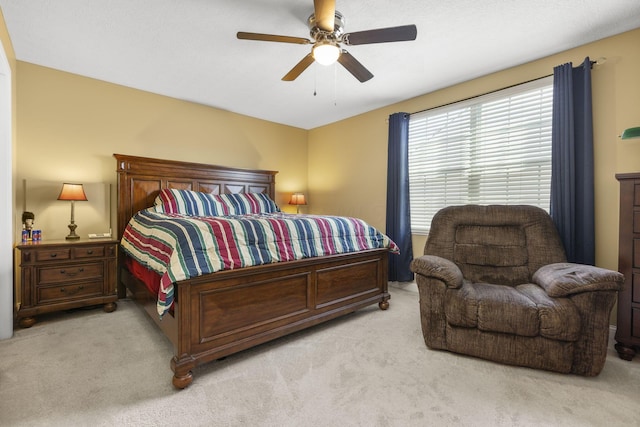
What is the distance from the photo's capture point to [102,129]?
336cm

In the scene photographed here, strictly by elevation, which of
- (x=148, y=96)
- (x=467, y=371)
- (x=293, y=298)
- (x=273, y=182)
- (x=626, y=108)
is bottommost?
(x=467, y=371)

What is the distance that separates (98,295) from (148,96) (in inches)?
95.8

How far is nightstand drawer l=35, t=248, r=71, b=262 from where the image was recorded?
8.48 ft

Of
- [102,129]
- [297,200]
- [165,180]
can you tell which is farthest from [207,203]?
[297,200]

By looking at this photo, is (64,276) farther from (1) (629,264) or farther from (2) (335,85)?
(1) (629,264)

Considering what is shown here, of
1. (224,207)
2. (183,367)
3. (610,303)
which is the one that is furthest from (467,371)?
(224,207)

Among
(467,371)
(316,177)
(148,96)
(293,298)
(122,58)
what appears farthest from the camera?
(316,177)

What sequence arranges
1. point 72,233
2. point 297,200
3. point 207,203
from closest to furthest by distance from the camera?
point 72,233
point 207,203
point 297,200

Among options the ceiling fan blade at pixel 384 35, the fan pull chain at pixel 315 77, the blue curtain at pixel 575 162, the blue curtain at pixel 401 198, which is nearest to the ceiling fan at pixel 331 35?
the ceiling fan blade at pixel 384 35

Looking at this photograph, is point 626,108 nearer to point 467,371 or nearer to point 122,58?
point 467,371

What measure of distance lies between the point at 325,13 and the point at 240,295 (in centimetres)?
193

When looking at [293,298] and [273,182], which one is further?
[273,182]

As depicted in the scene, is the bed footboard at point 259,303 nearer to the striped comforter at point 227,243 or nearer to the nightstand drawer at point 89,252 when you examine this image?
the striped comforter at point 227,243

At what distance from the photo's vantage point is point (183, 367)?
5.63 feet
